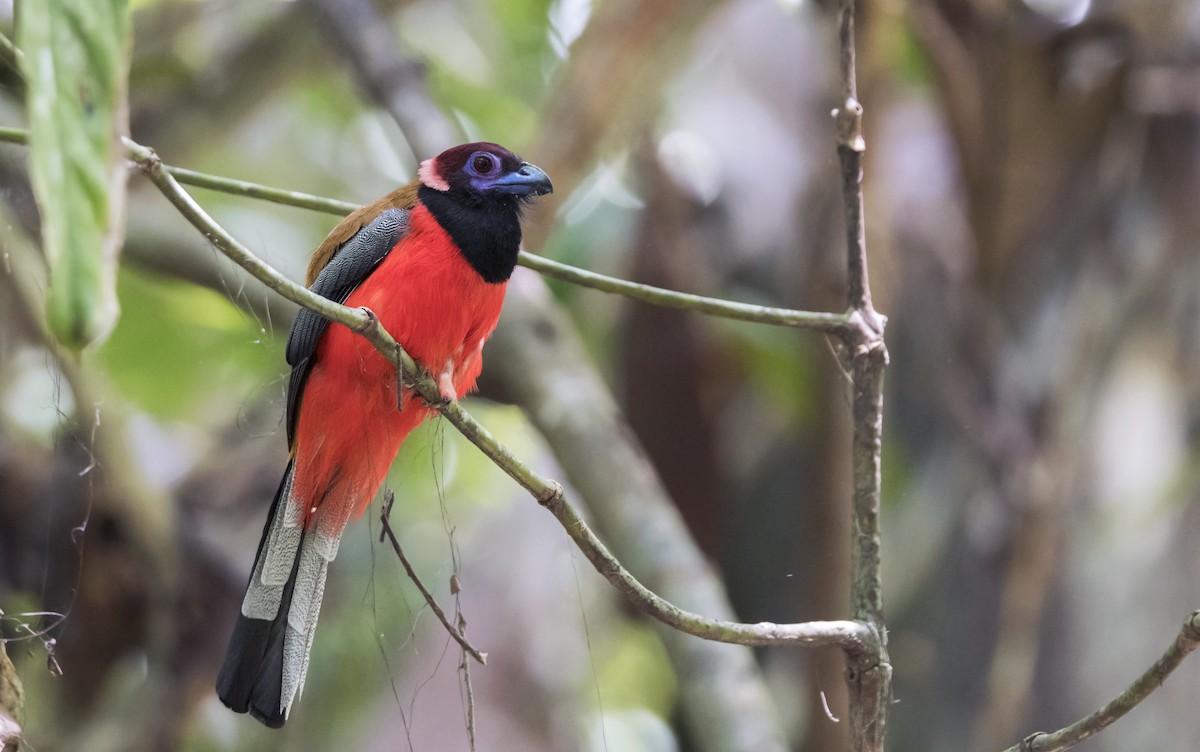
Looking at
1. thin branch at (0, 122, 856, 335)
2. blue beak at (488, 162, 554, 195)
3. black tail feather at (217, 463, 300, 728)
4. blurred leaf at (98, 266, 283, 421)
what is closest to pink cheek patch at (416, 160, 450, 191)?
blue beak at (488, 162, 554, 195)

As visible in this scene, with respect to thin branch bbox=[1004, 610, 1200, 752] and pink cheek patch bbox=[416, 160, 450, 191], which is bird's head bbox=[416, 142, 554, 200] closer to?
pink cheek patch bbox=[416, 160, 450, 191]

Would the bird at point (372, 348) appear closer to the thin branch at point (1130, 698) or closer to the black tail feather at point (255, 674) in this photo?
the black tail feather at point (255, 674)

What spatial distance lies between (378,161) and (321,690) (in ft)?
8.87

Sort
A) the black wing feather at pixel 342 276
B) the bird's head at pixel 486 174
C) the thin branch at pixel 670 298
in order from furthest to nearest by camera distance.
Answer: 1. the bird's head at pixel 486 174
2. the black wing feather at pixel 342 276
3. the thin branch at pixel 670 298

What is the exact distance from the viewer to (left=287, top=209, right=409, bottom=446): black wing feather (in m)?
2.50

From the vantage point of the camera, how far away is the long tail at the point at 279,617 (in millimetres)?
2131

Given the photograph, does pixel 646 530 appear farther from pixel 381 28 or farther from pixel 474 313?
pixel 381 28

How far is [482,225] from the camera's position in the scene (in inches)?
101

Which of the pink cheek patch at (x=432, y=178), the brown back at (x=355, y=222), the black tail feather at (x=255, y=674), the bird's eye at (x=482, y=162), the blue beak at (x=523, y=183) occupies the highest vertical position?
the bird's eye at (x=482, y=162)

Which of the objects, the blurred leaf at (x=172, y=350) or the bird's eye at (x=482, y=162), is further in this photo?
the blurred leaf at (x=172, y=350)

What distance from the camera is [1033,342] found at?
5.00 metres

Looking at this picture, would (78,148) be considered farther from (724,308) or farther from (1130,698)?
(1130,698)

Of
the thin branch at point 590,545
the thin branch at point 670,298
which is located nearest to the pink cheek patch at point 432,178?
the thin branch at point 670,298

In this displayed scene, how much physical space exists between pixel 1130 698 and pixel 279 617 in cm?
147
